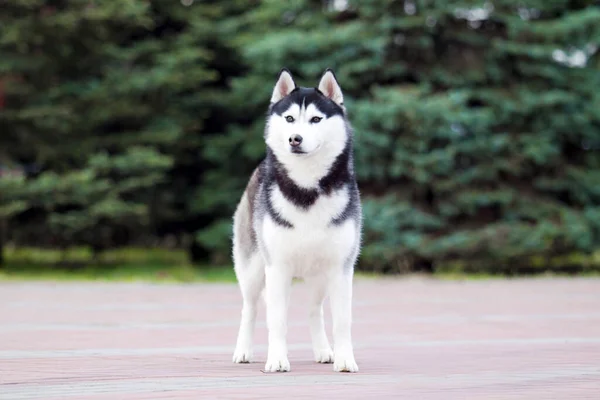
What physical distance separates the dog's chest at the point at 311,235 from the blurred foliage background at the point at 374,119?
41.3 feet

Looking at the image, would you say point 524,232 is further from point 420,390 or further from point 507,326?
point 420,390

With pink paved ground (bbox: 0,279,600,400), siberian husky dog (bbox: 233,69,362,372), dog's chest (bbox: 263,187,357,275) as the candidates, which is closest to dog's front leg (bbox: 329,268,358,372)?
siberian husky dog (bbox: 233,69,362,372)

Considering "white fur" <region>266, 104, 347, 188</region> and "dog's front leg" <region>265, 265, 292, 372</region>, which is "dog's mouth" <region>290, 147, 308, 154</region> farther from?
"dog's front leg" <region>265, 265, 292, 372</region>

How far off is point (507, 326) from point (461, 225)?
10.1 m

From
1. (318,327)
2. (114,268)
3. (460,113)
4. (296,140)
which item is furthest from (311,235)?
(114,268)

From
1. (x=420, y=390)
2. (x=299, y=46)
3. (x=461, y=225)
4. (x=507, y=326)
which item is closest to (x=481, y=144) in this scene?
(x=461, y=225)

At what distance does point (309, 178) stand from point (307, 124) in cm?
38

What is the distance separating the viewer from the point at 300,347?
900 cm

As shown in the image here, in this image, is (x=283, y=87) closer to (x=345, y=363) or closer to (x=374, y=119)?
(x=345, y=363)

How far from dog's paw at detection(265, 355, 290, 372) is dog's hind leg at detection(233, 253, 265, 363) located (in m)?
0.64

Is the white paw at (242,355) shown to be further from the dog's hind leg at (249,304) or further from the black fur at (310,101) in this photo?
the black fur at (310,101)

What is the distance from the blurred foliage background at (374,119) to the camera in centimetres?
2014

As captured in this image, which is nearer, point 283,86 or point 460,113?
point 283,86

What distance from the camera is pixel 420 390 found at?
6.24 m
